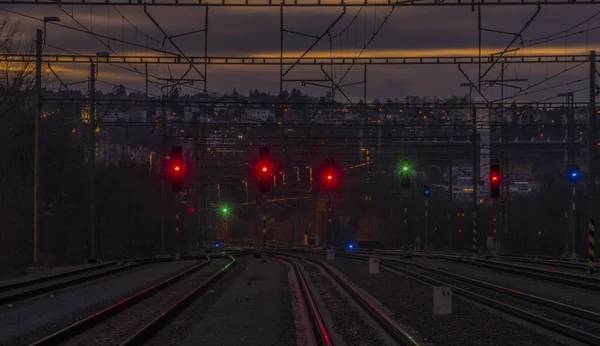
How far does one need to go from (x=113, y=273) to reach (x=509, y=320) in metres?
20.3

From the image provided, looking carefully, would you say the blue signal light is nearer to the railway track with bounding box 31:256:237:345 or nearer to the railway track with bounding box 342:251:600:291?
the railway track with bounding box 342:251:600:291

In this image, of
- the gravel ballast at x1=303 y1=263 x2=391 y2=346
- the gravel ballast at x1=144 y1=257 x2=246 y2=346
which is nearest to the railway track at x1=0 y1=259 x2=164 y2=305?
the gravel ballast at x1=144 y1=257 x2=246 y2=346

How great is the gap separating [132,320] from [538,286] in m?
14.8

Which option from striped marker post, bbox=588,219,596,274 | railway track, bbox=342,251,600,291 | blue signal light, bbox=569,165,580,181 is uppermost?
blue signal light, bbox=569,165,580,181

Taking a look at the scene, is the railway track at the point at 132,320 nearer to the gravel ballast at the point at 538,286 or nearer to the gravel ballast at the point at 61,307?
the gravel ballast at the point at 61,307

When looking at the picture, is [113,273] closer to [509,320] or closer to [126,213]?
[509,320]

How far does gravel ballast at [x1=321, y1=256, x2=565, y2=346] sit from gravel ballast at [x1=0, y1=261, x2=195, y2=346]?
25.1 ft

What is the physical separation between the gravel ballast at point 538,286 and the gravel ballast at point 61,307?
486 inches

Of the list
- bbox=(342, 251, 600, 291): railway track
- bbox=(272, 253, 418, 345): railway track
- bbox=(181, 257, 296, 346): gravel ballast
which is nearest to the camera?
bbox=(272, 253, 418, 345): railway track

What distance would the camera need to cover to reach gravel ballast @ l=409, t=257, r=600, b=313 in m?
24.1

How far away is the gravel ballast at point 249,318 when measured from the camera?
1742 cm

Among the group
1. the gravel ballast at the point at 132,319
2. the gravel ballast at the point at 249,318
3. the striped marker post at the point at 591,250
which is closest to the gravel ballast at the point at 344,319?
the gravel ballast at the point at 249,318

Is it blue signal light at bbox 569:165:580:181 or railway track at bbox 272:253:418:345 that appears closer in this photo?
railway track at bbox 272:253:418:345

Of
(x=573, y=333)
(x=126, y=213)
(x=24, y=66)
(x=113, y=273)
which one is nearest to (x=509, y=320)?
(x=573, y=333)
